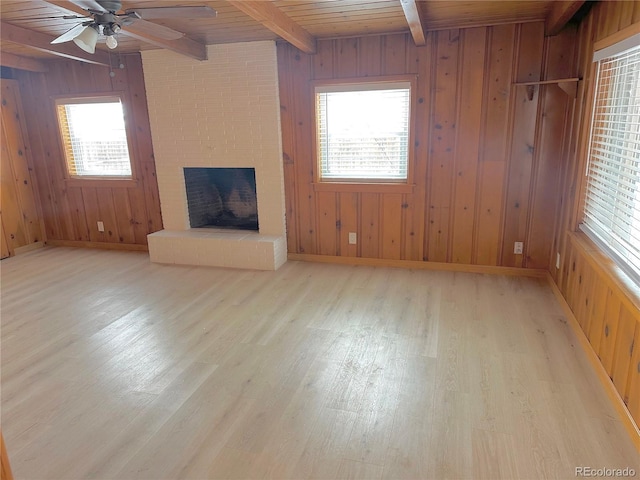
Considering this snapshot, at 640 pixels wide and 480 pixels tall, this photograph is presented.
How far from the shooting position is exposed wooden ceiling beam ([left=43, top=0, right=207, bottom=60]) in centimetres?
285

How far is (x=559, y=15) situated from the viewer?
9.71 feet

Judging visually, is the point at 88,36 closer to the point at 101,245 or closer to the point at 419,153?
the point at 419,153

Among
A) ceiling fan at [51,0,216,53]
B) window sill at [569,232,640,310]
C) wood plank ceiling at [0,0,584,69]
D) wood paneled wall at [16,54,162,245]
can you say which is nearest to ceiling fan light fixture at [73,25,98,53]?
ceiling fan at [51,0,216,53]

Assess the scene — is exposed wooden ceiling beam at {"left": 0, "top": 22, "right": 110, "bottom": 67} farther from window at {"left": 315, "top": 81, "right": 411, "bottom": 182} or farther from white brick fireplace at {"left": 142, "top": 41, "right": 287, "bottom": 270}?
window at {"left": 315, "top": 81, "right": 411, "bottom": 182}

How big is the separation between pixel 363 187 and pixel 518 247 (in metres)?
1.58

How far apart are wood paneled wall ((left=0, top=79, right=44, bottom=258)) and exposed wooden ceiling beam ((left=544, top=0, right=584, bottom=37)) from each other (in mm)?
5738

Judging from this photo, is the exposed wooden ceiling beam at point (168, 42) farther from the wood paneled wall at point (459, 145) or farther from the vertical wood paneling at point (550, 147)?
the vertical wood paneling at point (550, 147)

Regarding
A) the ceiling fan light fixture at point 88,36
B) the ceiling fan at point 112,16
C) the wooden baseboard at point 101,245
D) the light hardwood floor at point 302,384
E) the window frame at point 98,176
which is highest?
the ceiling fan at point 112,16

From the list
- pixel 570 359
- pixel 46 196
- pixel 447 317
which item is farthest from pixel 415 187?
pixel 46 196

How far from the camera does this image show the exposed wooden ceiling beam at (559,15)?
8.98 feet

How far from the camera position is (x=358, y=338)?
2.86 m

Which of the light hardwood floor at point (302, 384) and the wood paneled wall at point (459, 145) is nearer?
the light hardwood floor at point (302, 384)

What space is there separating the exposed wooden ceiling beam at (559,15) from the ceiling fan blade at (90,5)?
2.84 m

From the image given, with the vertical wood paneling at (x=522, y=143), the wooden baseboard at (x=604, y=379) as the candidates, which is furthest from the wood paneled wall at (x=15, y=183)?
the wooden baseboard at (x=604, y=379)
